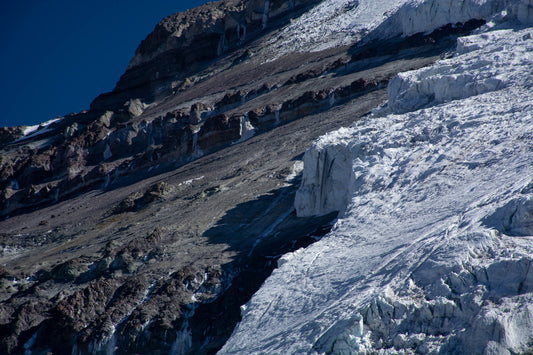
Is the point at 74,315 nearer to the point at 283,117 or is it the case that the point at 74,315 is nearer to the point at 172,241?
the point at 172,241

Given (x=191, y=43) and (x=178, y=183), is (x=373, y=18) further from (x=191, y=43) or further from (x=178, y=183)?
(x=178, y=183)

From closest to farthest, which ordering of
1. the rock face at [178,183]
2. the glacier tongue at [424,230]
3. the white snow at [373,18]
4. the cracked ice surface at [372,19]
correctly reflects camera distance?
1. the glacier tongue at [424,230]
2. the rock face at [178,183]
3. the white snow at [373,18]
4. the cracked ice surface at [372,19]

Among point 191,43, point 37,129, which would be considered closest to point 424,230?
point 191,43

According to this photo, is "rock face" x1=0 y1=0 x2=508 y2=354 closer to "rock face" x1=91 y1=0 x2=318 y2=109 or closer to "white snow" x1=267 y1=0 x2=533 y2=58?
"rock face" x1=91 y1=0 x2=318 y2=109

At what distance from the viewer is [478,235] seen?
9.01 meters

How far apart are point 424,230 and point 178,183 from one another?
20382 millimetres

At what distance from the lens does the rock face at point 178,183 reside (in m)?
16.8

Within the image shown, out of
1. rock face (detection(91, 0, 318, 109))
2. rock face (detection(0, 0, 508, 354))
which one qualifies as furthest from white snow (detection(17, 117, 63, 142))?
rock face (detection(91, 0, 318, 109))

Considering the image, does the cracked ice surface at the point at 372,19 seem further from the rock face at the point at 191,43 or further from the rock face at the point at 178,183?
the rock face at the point at 191,43

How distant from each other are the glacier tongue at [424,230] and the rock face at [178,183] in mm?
2707

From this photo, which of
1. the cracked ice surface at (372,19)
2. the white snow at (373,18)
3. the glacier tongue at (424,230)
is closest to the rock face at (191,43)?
the cracked ice surface at (372,19)

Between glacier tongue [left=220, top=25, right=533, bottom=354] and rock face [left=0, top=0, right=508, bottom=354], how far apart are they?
2707 mm

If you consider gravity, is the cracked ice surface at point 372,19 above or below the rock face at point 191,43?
below

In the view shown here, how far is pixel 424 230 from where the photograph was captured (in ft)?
35.8
